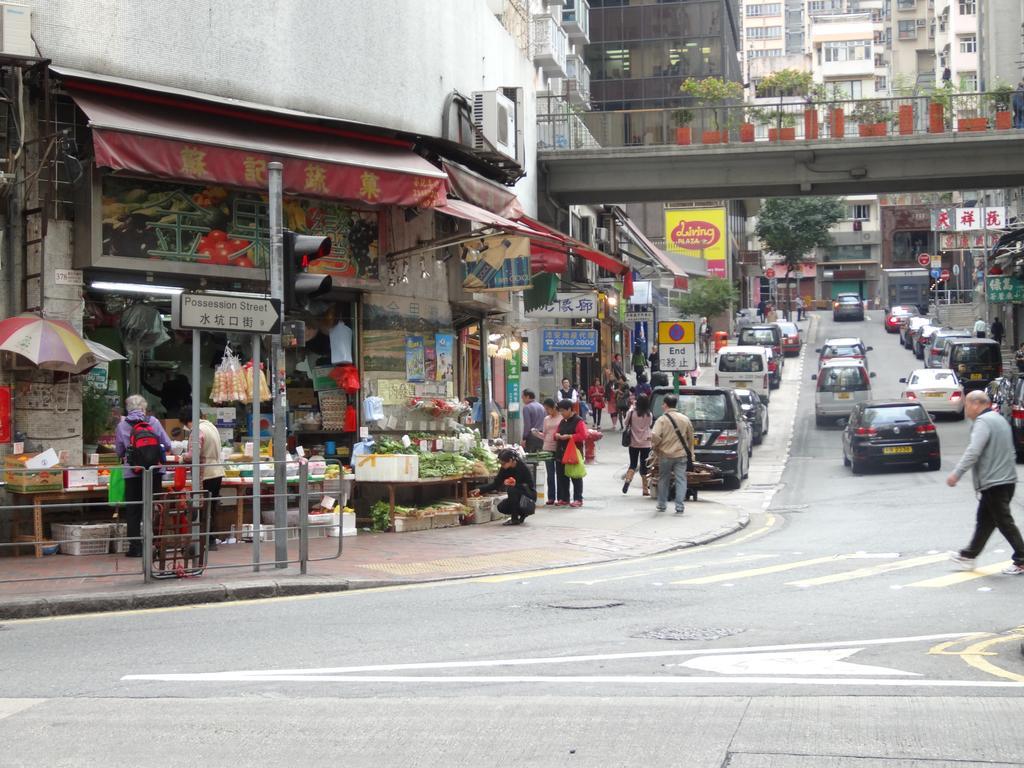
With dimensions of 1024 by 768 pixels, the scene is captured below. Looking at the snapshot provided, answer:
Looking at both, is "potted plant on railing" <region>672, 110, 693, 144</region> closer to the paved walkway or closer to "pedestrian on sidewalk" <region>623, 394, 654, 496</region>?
"pedestrian on sidewalk" <region>623, 394, 654, 496</region>

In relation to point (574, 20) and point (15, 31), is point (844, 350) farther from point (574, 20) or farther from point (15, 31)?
point (15, 31)

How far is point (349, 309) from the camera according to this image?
64.0 ft

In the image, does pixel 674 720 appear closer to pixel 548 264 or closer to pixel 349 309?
pixel 349 309

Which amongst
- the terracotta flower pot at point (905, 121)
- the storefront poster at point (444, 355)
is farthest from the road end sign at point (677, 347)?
the terracotta flower pot at point (905, 121)

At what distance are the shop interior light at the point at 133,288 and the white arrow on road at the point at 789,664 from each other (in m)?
9.21

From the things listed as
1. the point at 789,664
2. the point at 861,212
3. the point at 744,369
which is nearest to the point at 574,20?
the point at 744,369

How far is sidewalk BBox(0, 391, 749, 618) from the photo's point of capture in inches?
472

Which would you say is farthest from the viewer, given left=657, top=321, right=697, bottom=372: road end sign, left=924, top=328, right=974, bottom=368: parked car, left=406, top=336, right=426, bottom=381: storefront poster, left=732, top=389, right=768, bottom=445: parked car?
left=924, top=328, right=974, bottom=368: parked car

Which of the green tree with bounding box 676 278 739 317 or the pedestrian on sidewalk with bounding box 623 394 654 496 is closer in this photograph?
the pedestrian on sidewalk with bounding box 623 394 654 496

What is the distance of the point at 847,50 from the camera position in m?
137

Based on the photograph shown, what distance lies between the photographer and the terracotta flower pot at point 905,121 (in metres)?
33.0

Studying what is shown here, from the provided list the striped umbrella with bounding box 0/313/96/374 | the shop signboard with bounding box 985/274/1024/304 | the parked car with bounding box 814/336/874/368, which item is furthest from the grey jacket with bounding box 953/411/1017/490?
the shop signboard with bounding box 985/274/1024/304

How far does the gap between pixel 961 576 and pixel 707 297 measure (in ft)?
172

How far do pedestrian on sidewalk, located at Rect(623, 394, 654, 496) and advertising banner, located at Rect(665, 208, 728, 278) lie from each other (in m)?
44.2
